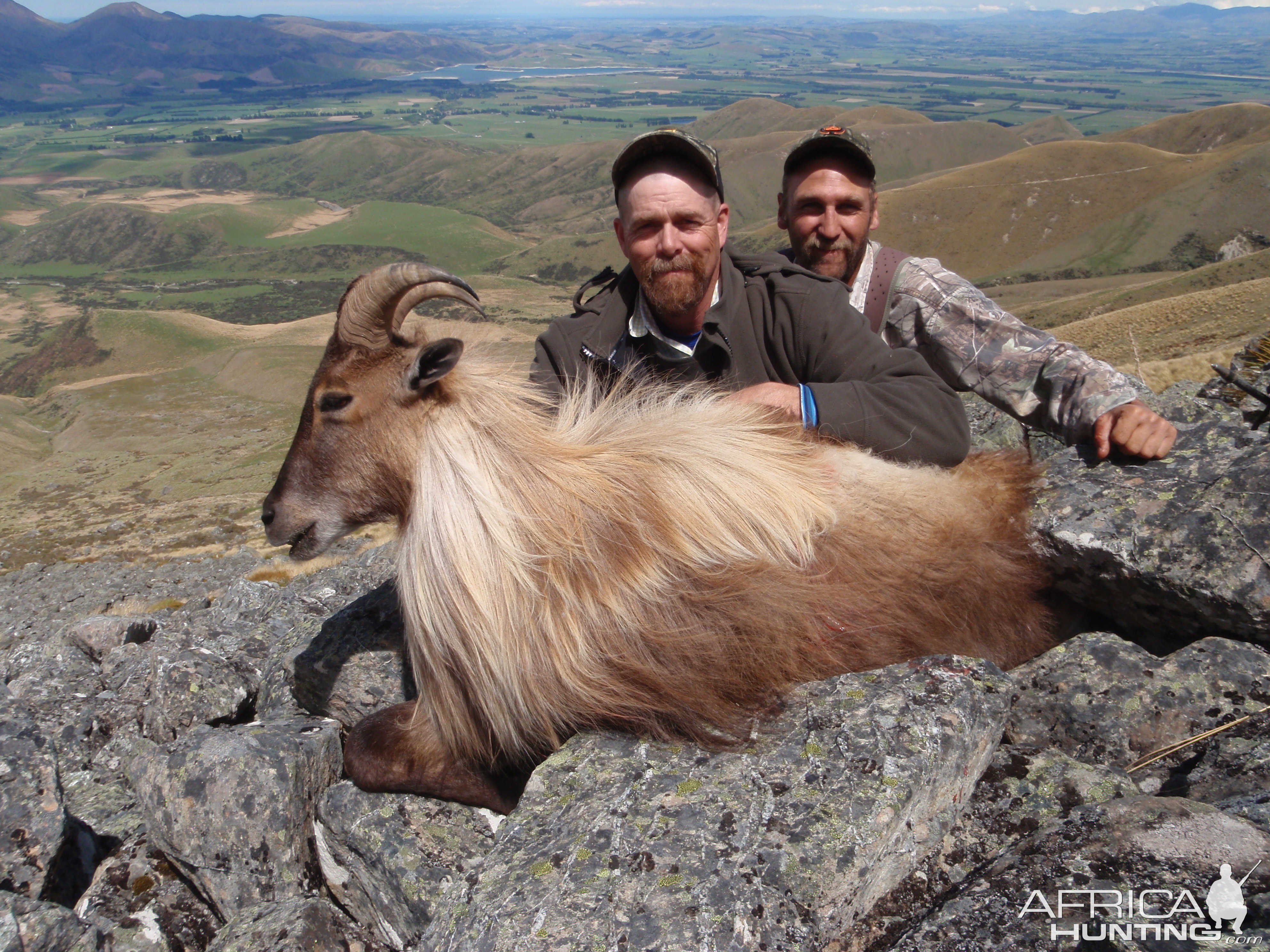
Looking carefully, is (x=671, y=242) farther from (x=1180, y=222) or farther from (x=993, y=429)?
(x=1180, y=222)

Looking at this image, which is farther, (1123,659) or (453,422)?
(453,422)

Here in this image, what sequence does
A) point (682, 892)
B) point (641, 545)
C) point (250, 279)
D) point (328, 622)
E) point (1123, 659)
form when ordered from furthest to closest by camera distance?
point (250, 279), point (328, 622), point (641, 545), point (1123, 659), point (682, 892)

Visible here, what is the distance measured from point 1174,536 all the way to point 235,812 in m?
4.94

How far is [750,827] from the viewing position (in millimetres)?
2936

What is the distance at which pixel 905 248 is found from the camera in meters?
132

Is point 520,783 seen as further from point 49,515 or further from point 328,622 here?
Result: point 49,515

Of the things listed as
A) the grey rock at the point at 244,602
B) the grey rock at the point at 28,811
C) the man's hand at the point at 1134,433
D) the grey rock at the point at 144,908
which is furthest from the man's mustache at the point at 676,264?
the grey rock at the point at 244,602

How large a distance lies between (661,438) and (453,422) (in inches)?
46.2

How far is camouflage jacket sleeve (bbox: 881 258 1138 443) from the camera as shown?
483 centimetres

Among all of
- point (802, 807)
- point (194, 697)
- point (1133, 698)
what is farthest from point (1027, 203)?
point (802, 807)

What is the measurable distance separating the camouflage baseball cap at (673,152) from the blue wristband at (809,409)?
1.44 m

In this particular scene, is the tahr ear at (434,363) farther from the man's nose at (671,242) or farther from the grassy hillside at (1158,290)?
the grassy hillside at (1158,290)

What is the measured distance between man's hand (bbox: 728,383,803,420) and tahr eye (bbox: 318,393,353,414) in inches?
89.1

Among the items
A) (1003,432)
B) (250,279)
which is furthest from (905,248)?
(250,279)
